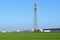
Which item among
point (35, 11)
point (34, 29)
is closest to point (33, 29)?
point (34, 29)

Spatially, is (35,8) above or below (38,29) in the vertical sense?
above

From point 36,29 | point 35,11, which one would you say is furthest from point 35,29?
point 35,11

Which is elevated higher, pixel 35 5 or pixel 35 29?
pixel 35 5

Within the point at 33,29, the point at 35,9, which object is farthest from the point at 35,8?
the point at 33,29

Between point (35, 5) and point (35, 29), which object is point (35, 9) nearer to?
point (35, 5)

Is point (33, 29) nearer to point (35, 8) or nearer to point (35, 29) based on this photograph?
point (35, 29)

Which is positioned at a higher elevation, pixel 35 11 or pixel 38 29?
pixel 35 11

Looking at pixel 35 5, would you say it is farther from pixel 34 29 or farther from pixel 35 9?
pixel 34 29

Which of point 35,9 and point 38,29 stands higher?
point 35,9

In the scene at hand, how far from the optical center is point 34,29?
79.6 meters

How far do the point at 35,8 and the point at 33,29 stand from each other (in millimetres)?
9621

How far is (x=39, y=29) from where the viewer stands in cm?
7906

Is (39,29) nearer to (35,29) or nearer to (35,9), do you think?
(35,29)

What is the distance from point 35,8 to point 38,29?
1008 centimetres
